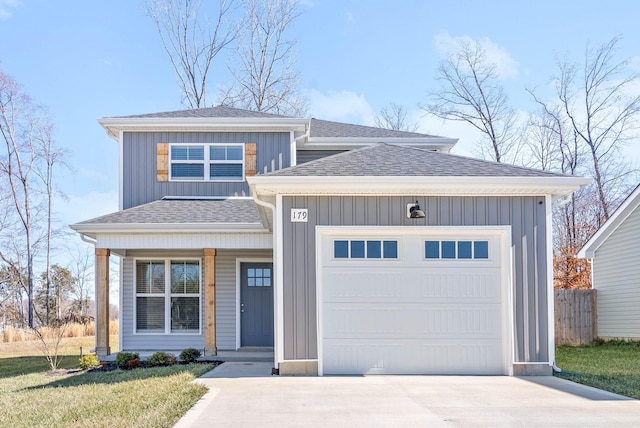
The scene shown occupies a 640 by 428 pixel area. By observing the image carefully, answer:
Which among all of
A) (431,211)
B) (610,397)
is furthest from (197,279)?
(610,397)

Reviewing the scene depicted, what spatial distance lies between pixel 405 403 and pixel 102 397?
11.9 feet

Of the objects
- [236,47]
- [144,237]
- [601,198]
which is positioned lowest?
[144,237]

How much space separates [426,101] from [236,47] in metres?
8.37

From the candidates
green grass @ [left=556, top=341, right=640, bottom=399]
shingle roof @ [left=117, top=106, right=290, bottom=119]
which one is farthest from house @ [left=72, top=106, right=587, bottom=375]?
shingle roof @ [left=117, top=106, right=290, bottom=119]

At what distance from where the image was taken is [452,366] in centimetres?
962

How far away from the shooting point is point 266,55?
89.2 ft

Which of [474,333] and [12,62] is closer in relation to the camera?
[474,333]

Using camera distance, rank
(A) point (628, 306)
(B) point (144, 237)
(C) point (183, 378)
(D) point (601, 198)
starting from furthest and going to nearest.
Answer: (D) point (601, 198), (A) point (628, 306), (B) point (144, 237), (C) point (183, 378)

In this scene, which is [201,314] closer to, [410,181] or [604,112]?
[410,181]

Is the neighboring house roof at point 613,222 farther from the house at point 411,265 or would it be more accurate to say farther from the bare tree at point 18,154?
the bare tree at point 18,154

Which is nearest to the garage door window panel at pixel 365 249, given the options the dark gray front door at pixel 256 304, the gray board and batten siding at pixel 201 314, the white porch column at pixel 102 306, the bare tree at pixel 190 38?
the gray board and batten siding at pixel 201 314

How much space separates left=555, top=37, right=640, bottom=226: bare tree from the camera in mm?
25188

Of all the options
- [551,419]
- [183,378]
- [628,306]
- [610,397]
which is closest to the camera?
[551,419]

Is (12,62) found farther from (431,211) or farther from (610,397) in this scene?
(610,397)
